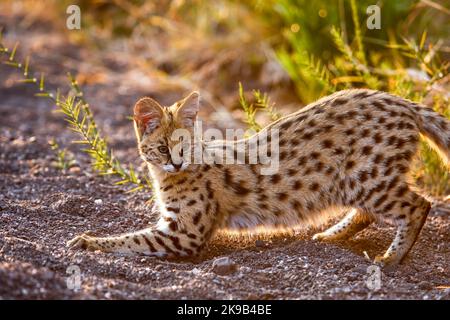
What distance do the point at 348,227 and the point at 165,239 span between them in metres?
1.33

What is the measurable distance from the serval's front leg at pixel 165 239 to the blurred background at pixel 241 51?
1.13 m

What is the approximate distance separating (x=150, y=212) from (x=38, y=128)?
9.21 ft

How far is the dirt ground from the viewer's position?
12.9 feet

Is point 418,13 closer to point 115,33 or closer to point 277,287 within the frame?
point 277,287

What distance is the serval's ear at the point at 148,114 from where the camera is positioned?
4.90 meters

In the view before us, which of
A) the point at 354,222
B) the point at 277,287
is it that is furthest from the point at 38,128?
the point at 277,287

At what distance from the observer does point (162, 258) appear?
482cm

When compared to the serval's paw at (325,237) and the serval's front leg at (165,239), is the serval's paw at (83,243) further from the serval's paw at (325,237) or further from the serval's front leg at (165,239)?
the serval's paw at (325,237)

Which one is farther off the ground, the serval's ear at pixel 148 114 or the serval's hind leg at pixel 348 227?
the serval's ear at pixel 148 114

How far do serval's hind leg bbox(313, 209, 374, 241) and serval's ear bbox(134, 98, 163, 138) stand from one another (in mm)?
1388

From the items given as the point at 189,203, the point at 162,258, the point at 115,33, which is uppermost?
the point at 115,33

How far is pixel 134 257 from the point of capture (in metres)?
4.68

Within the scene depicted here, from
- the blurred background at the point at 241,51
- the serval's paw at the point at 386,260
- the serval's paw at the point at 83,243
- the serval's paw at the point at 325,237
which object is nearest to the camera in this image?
the serval's paw at the point at 83,243

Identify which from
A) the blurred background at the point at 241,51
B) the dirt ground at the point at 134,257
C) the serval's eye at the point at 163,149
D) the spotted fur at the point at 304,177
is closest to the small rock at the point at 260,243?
the dirt ground at the point at 134,257
